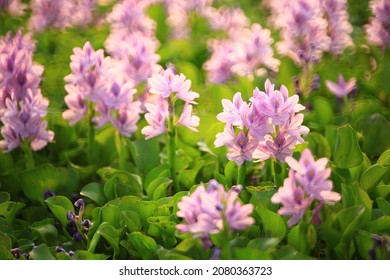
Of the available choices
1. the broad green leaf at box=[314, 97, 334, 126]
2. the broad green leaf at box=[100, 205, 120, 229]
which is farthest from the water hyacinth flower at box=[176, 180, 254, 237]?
the broad green leaf at box=[314, 97, 334, 126]

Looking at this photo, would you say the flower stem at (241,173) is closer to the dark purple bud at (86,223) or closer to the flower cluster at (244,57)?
the dark purple bud at (86,223)

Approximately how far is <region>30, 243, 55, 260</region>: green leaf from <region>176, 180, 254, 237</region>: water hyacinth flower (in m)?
0.44

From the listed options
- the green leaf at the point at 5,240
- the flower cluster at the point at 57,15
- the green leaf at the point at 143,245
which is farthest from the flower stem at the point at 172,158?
the flower cluster at the point at 57,15

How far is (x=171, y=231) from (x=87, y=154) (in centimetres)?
74

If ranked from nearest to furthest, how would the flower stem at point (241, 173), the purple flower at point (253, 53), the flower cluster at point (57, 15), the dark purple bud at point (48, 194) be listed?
the flower stem at point (241, 173) → the dark purple bud at point (48, 194) → the purple flower at point (253, 53) → the flower cluster at point (57, 15)

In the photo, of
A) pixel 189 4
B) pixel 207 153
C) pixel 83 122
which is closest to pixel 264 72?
pixel 207 153

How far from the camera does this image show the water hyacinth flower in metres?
1.75

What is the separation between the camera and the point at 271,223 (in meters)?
1.96

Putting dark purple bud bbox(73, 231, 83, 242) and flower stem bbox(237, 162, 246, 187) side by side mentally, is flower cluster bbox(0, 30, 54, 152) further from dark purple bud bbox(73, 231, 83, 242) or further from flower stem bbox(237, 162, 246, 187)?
flower stem bbox(237, 162, 246, 187)

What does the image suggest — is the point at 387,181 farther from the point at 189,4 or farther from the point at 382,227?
the point at 189,4

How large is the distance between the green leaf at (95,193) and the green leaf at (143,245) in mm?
325

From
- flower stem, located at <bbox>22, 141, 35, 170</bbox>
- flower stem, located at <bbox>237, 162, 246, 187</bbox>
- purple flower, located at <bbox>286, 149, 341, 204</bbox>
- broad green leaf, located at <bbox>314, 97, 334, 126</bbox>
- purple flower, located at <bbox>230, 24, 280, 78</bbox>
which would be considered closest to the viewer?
purple flower, located at <bbox>286, 149, 341, 204</bbox>

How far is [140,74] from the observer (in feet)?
8.89

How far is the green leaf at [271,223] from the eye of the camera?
75.9 inches
